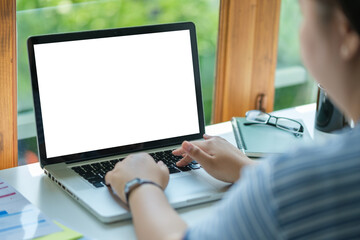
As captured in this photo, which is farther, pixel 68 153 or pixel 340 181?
pixel 68 153

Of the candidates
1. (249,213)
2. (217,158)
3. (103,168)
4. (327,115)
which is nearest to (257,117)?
(327,115)

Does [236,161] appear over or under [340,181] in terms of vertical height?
under

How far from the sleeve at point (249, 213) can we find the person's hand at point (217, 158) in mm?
418

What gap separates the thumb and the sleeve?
0.44 m

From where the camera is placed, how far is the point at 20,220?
102cm

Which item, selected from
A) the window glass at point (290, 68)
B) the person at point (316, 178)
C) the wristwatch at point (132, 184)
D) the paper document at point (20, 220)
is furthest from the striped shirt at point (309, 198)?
the window glass at point (290, 68)

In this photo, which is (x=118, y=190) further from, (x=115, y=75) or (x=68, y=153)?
(x=115, y=75)

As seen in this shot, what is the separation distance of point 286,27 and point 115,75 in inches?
31.9

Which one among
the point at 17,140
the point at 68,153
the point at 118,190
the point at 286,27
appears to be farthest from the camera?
the point at 286,27

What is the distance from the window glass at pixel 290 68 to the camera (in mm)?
1870

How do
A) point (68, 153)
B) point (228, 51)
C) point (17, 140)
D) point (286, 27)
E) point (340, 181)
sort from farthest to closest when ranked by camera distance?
point (286, 27) → point (228, 51) → point (17, 140) → point (68, 153) → point (340, 181)

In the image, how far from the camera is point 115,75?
4.23 ft

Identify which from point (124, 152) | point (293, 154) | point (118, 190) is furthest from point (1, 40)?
point (293, 154)

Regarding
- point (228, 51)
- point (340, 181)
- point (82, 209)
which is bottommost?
point (82, 209)
